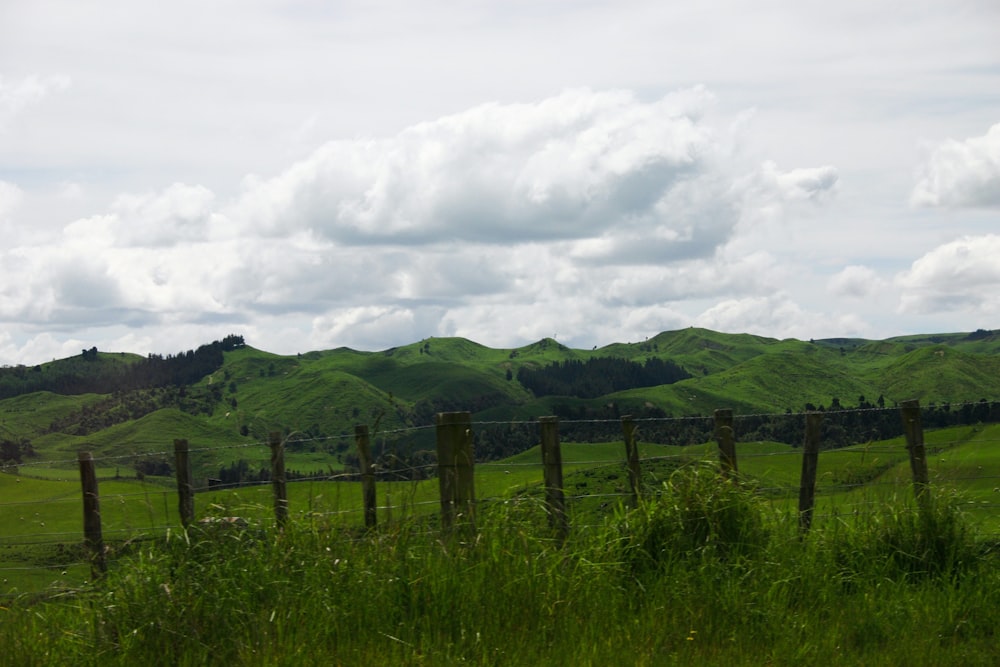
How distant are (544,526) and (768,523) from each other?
7.34 feet

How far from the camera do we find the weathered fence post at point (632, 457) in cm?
1077

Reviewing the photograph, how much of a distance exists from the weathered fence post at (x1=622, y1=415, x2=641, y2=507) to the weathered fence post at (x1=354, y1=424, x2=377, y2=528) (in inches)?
106

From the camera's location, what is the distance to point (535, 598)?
822 cm

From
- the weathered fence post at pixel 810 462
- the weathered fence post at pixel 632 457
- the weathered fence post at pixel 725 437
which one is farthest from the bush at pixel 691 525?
the weathered fence post at pixel 810 462

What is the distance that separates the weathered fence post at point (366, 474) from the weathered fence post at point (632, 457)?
8.87ft

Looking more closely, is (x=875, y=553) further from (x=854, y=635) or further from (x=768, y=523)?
(x=854, y=635)

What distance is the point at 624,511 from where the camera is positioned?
33.2 ft

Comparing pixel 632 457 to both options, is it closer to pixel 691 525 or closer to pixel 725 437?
pixel 725 437

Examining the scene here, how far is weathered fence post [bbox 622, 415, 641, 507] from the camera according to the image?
1077 cm

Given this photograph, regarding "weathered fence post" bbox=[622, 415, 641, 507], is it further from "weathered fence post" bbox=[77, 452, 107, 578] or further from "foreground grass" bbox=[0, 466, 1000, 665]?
"weathered fence post" bbox=[77, 452, 107, 578]

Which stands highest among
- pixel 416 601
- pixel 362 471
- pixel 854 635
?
pixel 362 471

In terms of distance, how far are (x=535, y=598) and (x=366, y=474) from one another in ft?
7.53

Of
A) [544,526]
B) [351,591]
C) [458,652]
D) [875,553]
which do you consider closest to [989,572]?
[875,553]

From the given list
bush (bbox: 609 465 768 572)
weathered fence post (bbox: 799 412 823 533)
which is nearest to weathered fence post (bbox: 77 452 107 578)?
bush (bbox: 609 465 768 572)
